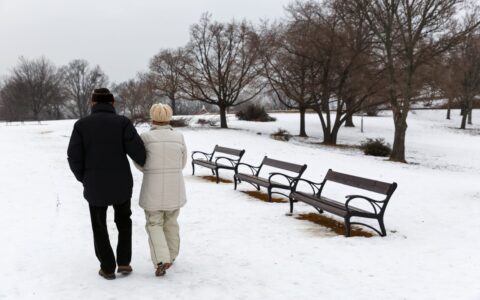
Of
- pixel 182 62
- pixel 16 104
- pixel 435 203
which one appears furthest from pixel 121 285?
pixel 16 104

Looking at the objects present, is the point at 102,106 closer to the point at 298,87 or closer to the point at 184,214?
the point at 184,214

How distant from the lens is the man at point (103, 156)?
12.3 feet

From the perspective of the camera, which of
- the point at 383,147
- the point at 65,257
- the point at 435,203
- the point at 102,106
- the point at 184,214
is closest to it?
the point at 102,106

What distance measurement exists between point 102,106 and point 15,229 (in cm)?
309

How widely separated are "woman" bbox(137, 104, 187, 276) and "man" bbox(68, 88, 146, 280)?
0.16 metres

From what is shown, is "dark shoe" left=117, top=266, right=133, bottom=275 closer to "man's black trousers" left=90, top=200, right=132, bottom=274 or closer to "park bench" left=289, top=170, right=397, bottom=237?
"man's black trousers" left=90, top=200, right=132, bottom=274

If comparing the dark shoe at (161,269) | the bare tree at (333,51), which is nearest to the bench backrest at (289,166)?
the dark shoe at (161,269)

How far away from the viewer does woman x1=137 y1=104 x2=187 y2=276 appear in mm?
4074

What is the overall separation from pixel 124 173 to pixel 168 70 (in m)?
24.2

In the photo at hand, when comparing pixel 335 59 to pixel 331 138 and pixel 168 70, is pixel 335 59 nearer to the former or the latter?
pixel 331 138

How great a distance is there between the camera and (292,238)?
5738 mm

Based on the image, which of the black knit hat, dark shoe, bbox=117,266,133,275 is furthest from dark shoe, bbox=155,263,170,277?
the black knit hat

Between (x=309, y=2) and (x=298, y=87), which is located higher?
(x=309, y=2)

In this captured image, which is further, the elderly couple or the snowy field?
the snowy field
